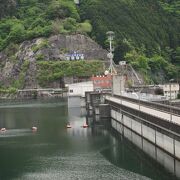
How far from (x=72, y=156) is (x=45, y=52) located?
438ft

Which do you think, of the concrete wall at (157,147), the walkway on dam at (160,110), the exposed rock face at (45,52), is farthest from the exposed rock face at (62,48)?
the concrete wall at (157,147)

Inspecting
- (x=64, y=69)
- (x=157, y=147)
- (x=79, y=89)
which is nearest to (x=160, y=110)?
(x=157, y=147)

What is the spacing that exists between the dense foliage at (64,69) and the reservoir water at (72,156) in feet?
318

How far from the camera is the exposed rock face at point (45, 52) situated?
6954 inches

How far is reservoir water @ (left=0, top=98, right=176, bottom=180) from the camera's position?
127 feet

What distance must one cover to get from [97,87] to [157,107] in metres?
62.3

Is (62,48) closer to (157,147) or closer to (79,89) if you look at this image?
(79,89)

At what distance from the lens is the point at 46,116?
90.0 metres

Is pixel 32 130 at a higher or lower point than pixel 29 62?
lower

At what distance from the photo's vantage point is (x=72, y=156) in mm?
46906

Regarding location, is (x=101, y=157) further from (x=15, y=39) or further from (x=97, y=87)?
(x=15, y=39)

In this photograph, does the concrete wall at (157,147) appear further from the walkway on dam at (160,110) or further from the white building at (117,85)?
the white building at (117,85)

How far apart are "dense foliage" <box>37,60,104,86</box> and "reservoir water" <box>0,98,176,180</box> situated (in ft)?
318

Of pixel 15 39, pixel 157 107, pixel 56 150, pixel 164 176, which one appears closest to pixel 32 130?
pixel 56 150
